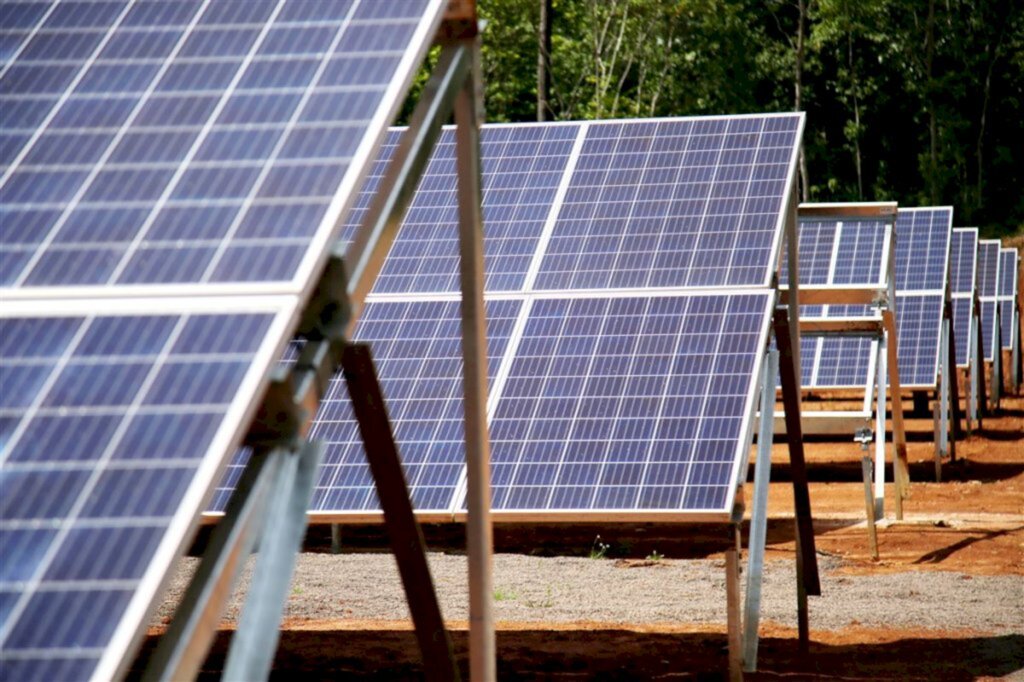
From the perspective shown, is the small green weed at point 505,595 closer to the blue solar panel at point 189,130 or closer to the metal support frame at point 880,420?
the metal support frame at point 880,420

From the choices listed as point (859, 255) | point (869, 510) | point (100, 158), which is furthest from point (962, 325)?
point (100, 158)

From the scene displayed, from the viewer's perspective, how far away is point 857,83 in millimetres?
57750

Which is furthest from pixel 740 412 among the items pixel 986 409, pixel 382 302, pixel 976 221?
pixel 976 221

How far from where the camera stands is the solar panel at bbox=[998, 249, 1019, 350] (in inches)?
1528

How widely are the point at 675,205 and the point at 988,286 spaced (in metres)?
26.6

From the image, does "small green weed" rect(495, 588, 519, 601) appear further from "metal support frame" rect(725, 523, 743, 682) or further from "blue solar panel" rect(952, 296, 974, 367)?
"blue solar panel" rect(952, 296, 974, 367)

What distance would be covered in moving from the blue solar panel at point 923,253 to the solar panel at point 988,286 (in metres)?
8.73

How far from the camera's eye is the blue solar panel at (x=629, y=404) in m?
9.09

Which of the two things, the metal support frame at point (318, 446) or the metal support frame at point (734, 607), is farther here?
the metal support frame at point (734, 607)

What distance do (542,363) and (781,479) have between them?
45.2ft

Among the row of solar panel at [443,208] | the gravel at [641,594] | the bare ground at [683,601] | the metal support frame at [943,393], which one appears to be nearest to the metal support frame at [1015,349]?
the metal support frame at [943,393]

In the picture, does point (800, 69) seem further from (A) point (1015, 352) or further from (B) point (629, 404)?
(B) point (629, 404)

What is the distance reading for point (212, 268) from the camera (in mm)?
4035

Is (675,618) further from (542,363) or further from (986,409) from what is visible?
(986,409)
